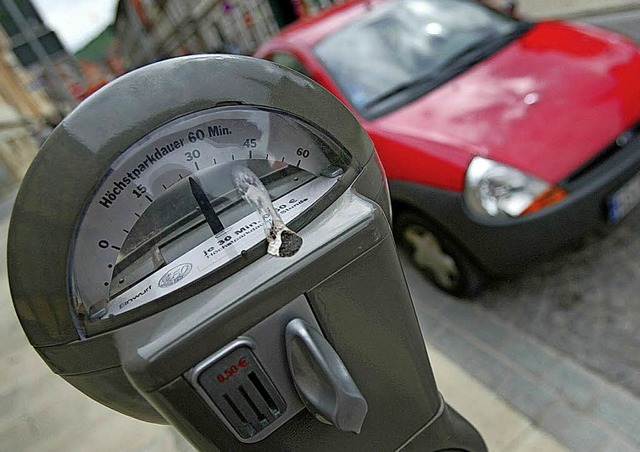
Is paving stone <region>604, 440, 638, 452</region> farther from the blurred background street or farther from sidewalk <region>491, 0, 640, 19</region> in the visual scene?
sidewalk <region>491, 0, 640, 19</region>

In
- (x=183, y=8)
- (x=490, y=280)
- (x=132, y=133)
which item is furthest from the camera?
(x=183, y=8)

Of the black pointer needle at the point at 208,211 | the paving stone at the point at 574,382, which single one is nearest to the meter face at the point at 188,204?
the black pointer needle at the point at 208,211

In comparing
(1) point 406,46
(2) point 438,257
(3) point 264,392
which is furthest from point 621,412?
(1) point 406,46

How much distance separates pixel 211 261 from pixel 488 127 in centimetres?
192

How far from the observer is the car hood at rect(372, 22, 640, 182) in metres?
2.24

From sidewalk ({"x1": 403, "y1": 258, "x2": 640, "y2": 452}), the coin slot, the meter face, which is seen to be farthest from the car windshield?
the coin slot

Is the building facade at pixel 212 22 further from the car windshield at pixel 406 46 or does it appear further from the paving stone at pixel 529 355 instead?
the paving stone at pixel 529 355

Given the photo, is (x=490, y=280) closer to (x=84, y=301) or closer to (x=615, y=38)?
(x=615, y=38)

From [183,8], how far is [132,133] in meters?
25.2

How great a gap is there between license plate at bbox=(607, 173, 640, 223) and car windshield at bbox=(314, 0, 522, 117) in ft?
3.34

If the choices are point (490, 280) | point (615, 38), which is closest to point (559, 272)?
point (490, 280)

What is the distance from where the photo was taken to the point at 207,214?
77 centimetres

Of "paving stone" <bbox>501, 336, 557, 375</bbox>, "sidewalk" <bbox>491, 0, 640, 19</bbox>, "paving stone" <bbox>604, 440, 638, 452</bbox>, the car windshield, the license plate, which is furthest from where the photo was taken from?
"sidewalk" <bbox>491, 0, 640, 19</bbox>

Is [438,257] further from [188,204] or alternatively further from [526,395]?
[188,204]
